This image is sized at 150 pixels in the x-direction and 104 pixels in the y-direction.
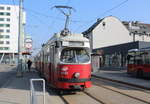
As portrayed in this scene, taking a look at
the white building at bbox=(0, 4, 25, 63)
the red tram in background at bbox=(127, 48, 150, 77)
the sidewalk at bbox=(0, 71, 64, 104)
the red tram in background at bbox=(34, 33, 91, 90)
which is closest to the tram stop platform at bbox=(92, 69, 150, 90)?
the red tram in background at bbox=(127, 48, 150, 77)

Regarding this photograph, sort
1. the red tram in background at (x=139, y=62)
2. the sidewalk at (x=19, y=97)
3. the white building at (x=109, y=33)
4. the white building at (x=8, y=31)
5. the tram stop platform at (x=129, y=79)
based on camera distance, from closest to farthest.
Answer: the sidewalk at (x=19, y=97) < the tram stop platform at (x=129, y=79) < the red tram in background at (x=139, y=62) < the white building at (x=109, y=33) < the white building at (x=8, y=31)

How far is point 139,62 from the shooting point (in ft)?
86.0

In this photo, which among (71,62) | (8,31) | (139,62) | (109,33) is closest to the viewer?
(71,62)

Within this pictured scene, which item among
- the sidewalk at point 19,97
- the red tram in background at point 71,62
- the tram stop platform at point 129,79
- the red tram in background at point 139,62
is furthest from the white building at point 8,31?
the red tram in background at point 71,62

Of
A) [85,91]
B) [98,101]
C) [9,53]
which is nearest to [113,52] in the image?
[85,91]

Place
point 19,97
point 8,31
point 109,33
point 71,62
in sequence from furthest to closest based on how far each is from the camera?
point 8,31 < point 109,33 < point 71,62 < point 19,97

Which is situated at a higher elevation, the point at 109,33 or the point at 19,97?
the point at 109,33

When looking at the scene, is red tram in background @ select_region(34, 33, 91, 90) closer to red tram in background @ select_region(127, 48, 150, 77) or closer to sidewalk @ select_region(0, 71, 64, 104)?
sidewalk @ select_region(0, 71, 64, 104)

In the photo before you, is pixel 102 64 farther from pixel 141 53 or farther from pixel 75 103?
pixel 75 103

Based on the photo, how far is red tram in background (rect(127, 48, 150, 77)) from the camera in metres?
24.4

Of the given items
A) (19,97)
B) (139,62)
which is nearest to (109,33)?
(139,62)

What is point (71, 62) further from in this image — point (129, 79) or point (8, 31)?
point (8, 31)

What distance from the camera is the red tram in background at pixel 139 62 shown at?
2444 centimetres

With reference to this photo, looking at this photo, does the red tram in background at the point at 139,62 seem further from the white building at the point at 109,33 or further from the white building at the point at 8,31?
the white building at the point at 8,31
